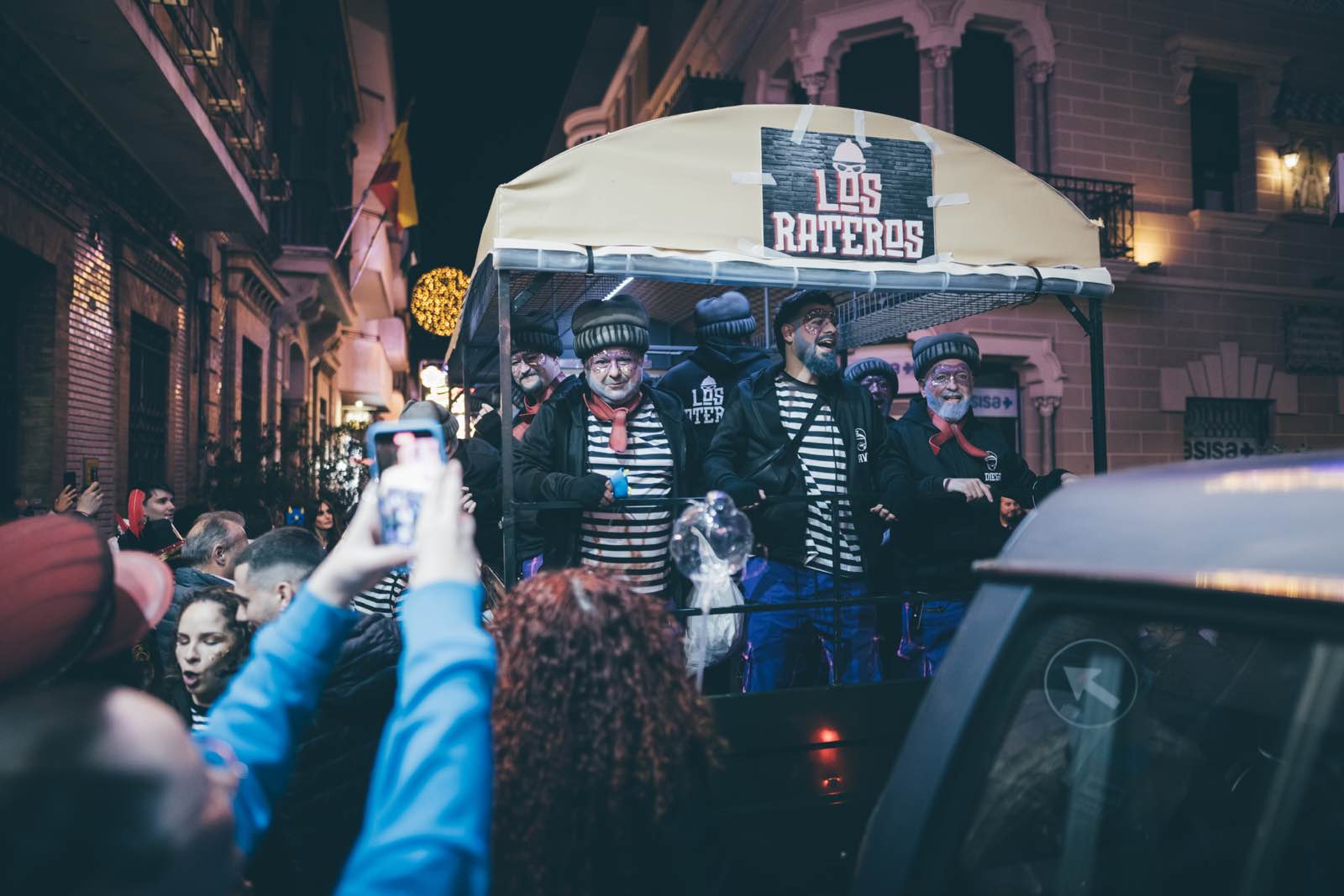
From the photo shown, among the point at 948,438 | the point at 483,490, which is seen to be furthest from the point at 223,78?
the point at 948,438

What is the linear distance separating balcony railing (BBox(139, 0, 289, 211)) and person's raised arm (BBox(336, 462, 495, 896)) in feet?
23.7

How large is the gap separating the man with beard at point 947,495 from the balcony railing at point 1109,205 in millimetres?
8691

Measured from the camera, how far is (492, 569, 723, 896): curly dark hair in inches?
54.9

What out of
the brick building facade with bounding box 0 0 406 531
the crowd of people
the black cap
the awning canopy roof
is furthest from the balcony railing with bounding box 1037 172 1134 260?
the brick building facade with bounding box 0 0 406 531

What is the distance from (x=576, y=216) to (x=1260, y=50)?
13956 millimetres

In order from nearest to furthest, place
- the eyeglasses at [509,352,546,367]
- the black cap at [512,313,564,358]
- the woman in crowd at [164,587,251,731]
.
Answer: the woman in crowd at [164,587,251,731] < the black cap at [512,313,564,358] < the eyeglasses at [509,352,546,367]

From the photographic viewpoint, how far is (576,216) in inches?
134

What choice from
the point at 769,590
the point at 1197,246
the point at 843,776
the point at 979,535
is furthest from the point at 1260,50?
the point at 843,776

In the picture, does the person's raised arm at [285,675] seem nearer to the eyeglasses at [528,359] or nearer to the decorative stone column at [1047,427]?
the eyeglasses at [528,359]

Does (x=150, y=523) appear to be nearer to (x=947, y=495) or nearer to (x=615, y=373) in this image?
(x=615, y=373)

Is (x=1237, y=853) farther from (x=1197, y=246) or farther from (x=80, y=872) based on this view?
(x=1197, y=246)

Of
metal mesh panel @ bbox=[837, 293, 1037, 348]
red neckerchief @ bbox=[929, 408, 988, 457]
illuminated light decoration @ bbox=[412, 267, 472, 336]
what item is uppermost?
illuminated light decoration @ bbox=[412, 267, 472, 336]

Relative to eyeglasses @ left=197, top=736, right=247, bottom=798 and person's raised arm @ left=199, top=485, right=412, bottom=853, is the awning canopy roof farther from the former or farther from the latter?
eyeglasses @ left=197, top=736, right=247, bottom=798

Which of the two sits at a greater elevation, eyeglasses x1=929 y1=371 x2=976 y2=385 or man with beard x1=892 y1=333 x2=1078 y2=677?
eyeglasses x1=929 y1=371 x2=976 y2=385
